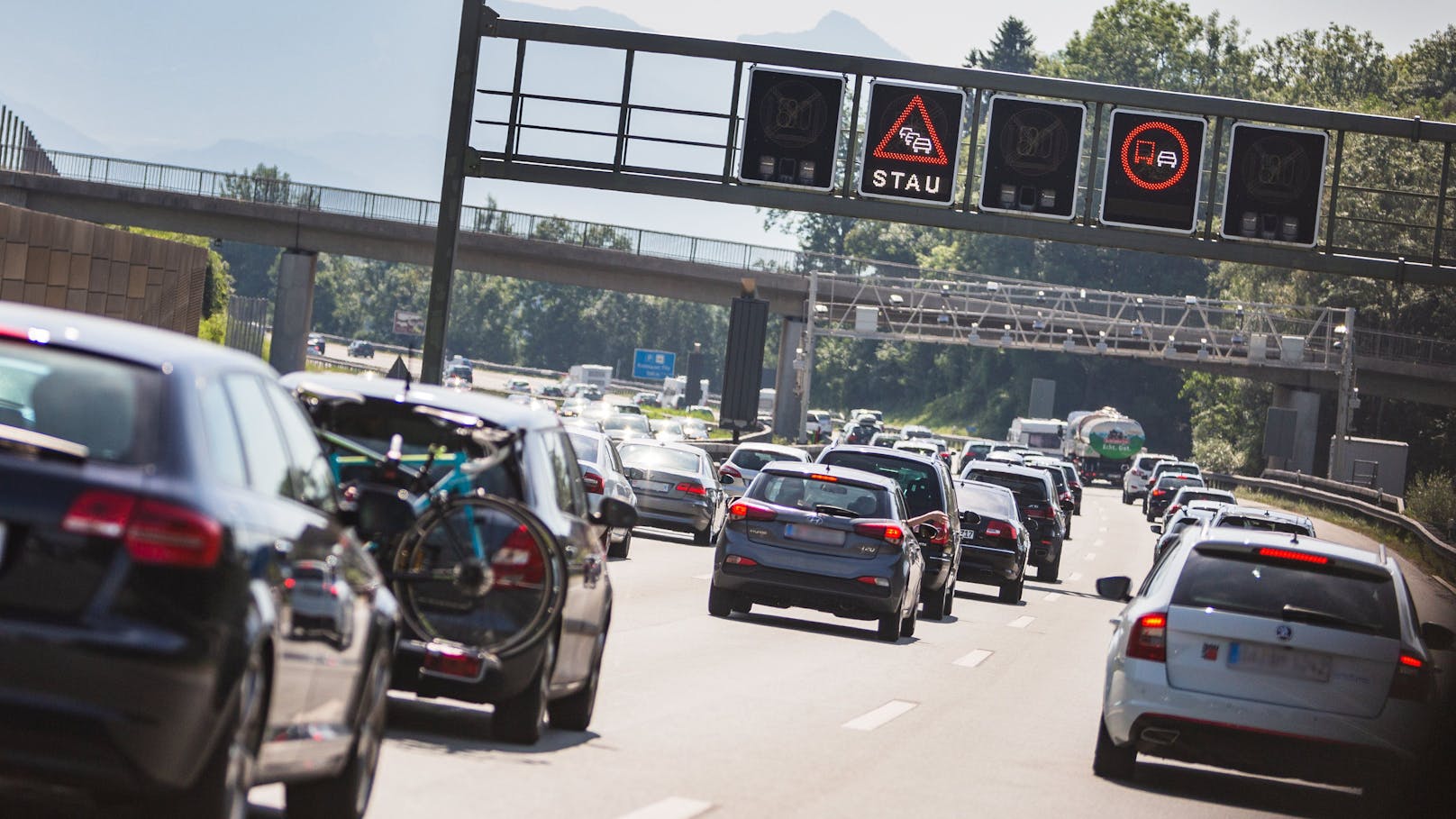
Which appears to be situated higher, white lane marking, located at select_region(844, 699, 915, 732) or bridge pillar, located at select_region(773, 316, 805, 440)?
bridge pillar, located at select_region(773, 316, 805, 440)

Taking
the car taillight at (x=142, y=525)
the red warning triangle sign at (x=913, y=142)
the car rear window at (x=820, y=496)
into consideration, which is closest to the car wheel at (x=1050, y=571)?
the red warning triangle sign at (x=913, y=142)

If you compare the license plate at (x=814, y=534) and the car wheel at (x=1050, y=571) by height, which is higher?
the license plate at (x=814, y=534)

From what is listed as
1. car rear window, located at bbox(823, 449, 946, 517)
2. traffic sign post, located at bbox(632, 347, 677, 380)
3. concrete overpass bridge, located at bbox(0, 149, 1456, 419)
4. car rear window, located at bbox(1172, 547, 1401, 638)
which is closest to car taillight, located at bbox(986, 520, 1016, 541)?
car rear window, located at bbox(823, 449, 946, 517)

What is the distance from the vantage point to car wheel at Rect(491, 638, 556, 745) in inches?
389

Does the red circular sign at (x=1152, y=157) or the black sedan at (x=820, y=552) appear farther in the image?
the red circular sign at (x=1152, y=157)

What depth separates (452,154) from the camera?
26969 millimetres

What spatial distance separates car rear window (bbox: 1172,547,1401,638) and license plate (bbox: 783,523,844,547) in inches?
290

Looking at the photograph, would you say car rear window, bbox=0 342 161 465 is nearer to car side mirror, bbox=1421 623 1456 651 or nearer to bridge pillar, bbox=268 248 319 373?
car side mirror, bbox=1421 623 1456 651

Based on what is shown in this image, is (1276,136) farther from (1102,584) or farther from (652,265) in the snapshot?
(652,265)

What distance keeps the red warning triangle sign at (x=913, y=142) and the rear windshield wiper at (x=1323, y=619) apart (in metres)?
19.7

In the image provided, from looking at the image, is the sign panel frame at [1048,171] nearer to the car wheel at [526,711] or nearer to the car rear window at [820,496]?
the car rear window at [820,496]

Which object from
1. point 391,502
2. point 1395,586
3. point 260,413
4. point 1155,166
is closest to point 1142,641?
point 1395,586

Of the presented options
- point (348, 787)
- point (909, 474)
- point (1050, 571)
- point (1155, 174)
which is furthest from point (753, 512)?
point (1050, 571)

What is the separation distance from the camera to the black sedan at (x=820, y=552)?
1845 cm
